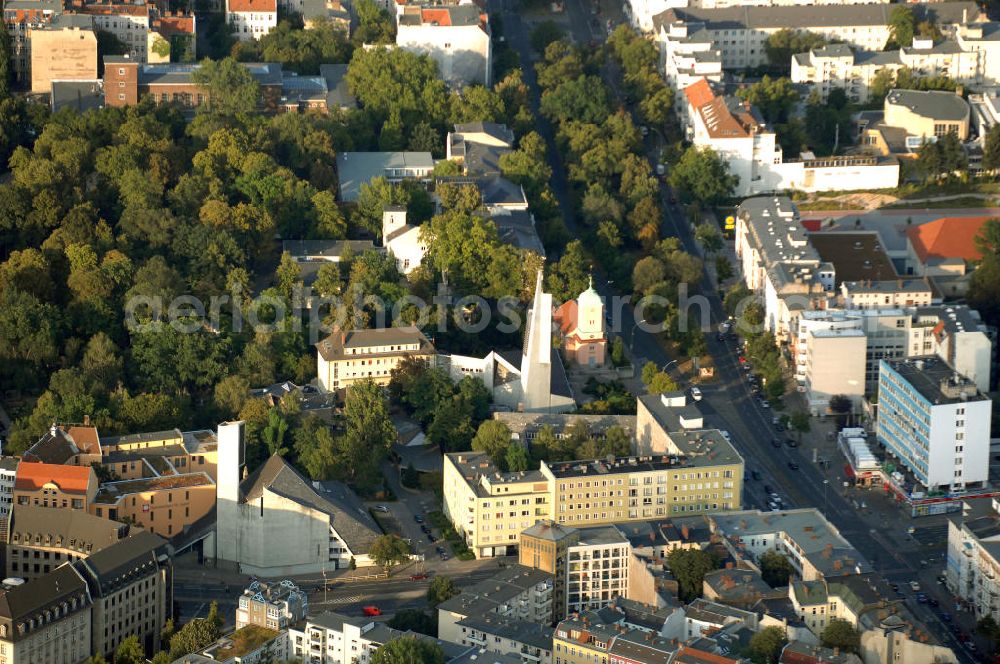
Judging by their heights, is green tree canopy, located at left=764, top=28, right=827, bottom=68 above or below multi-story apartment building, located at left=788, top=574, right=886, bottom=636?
above

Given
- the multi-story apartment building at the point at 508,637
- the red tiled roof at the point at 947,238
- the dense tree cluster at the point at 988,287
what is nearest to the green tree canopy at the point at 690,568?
the multi-story apartment building at the point at 508,637

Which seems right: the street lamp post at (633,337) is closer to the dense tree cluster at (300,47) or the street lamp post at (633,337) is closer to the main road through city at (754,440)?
the main road through city at (754,440)

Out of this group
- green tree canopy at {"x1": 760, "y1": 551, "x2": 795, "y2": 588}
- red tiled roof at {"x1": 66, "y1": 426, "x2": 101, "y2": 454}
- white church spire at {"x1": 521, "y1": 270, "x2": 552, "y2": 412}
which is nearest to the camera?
green tree canopy at {"x1": 760, "y1": 551, "x2": 795, "y2": 588}

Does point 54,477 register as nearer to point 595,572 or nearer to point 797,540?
point 595,572

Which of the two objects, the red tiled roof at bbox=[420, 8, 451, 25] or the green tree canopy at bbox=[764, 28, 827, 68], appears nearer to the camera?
the red tiled roof at bbox=[420, 8, 451, 25]

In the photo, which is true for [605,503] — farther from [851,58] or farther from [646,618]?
[851,58]

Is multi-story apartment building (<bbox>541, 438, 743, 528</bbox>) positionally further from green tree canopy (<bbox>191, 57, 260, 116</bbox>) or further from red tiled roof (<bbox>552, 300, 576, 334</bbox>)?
green tree canopy (<bbox>191, 57, 260, 116</bbox>)

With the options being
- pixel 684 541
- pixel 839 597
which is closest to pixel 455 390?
pixel 684 541

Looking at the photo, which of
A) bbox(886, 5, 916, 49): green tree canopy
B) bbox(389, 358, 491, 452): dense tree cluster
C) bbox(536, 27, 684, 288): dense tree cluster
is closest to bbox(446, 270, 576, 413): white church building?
bbox(389, 358, 491, 452): dense tree cluster

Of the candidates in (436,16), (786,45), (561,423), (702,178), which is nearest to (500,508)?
(561,423)
